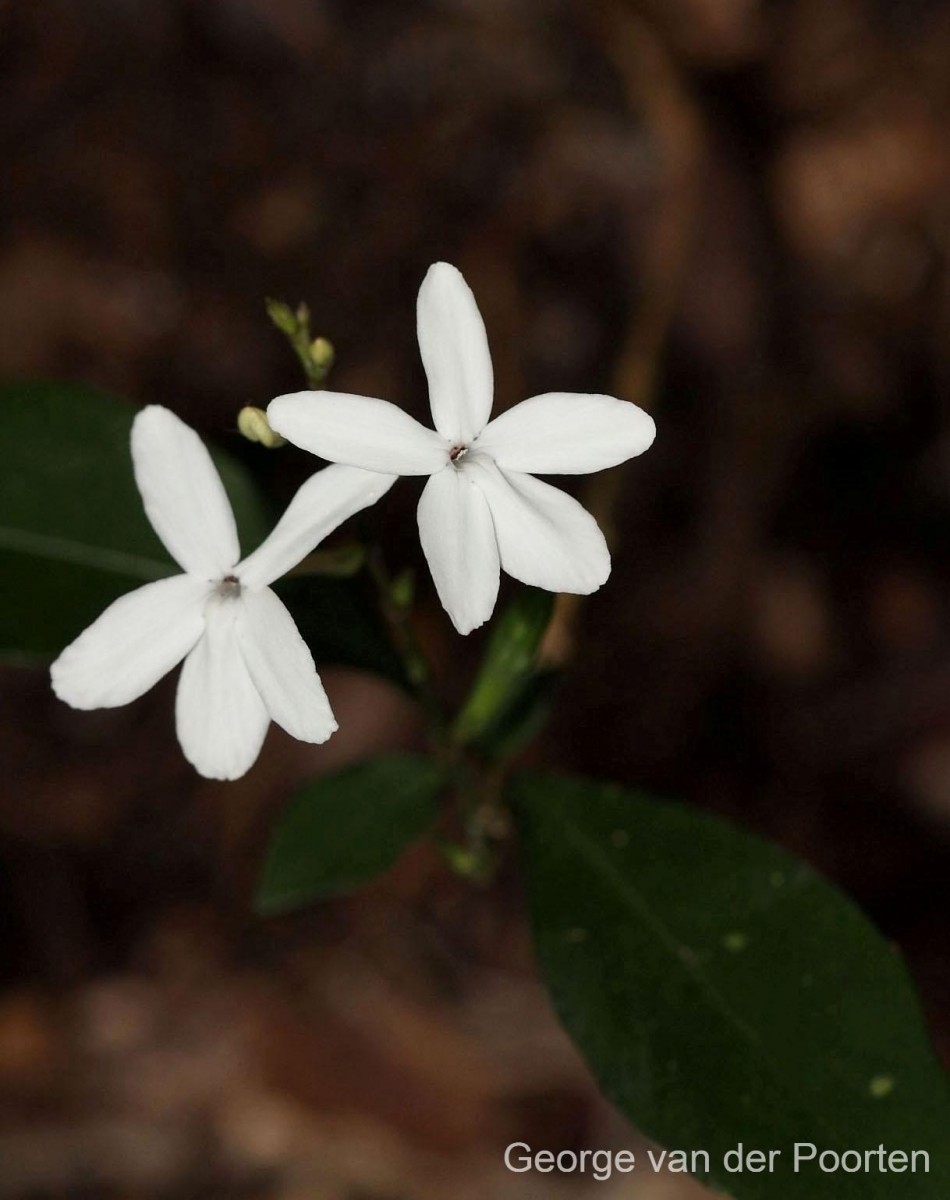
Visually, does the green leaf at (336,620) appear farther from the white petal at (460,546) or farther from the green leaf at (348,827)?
the white petal at (460,546)

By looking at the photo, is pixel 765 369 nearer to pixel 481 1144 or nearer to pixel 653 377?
pixel 653 377

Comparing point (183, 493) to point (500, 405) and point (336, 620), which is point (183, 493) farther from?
point (500, 405)

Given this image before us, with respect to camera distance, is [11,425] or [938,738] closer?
[11,425]

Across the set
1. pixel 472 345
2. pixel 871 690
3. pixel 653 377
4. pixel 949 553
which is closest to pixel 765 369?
pixel 653 377

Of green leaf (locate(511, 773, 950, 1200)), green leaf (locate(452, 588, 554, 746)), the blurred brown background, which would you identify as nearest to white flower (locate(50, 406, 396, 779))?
green leaf (locate(452, 588, 554, 746))

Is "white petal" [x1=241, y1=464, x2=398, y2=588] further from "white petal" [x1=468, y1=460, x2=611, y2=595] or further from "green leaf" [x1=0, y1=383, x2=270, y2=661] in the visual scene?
"green leaf" [x1=0, y1=383, x2=270, y2=661]

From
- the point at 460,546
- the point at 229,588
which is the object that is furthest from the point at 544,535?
the point at 229,588
